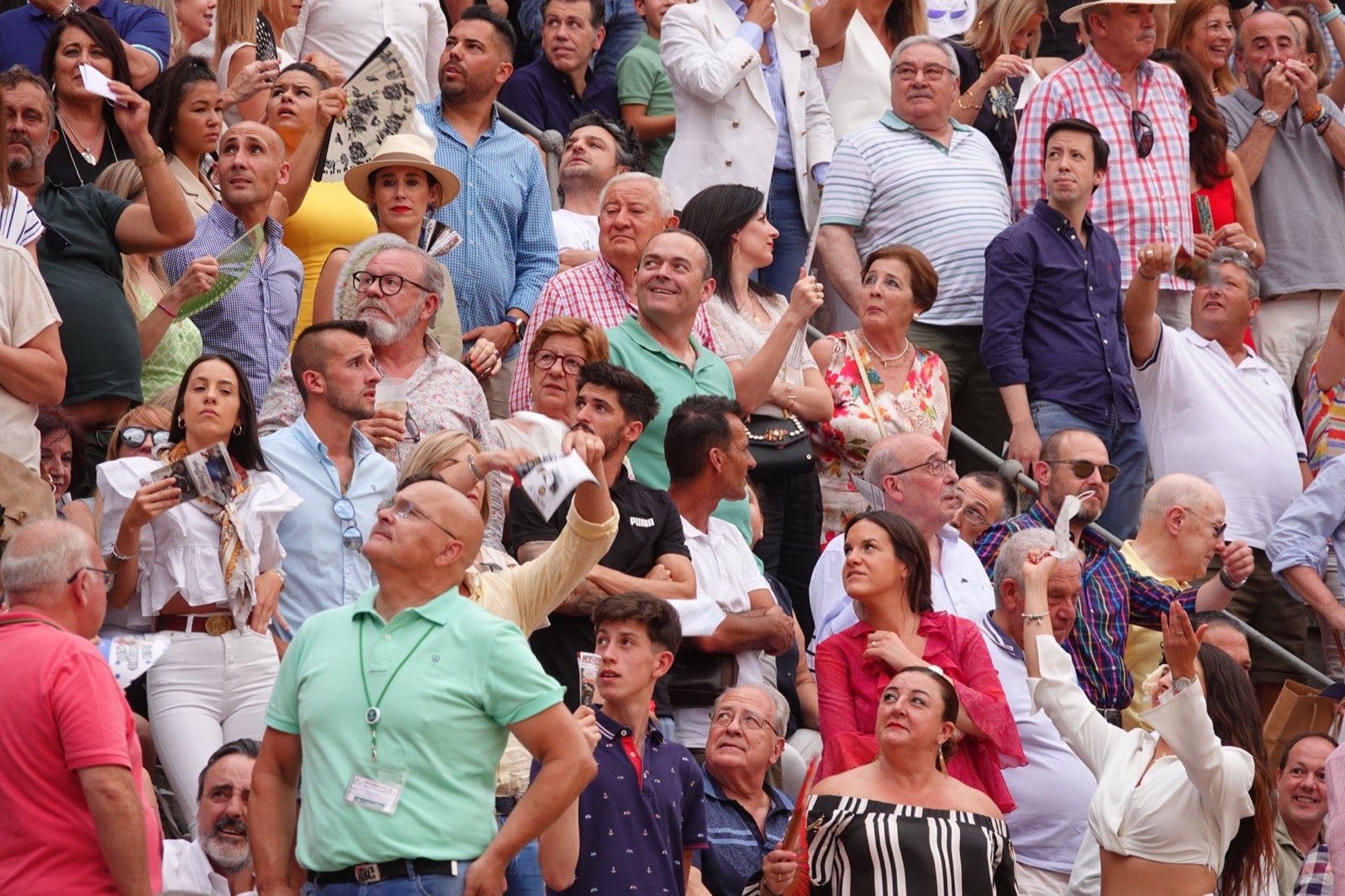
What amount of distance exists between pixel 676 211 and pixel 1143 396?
2.30 meters

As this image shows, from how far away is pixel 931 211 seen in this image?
31.9ft

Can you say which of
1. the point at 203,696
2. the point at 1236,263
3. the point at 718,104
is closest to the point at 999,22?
the point at 718,104

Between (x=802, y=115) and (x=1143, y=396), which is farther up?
(x=802, y=115)

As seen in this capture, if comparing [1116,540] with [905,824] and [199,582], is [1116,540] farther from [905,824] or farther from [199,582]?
[199,582]

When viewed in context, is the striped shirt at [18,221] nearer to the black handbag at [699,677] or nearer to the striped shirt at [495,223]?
the striped shirt at [495,223]

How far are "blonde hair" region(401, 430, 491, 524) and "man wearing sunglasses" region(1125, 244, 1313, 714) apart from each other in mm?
4177

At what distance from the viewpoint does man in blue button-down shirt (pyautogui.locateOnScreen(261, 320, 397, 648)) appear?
6.52m

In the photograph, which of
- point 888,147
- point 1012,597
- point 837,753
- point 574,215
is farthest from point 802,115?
point 837,753

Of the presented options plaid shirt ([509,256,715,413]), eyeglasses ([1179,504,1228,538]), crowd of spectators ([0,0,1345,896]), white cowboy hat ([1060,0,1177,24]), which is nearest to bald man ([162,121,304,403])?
crowd of spectators ([0,0,1345,896])

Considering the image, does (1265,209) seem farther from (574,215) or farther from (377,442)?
(377,442)

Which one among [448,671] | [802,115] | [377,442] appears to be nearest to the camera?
[448,671]

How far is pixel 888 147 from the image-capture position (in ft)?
32.2

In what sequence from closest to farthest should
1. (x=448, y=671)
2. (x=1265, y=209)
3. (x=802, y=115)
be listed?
(x=448, y=671) < (x=802, y=115) < (x=1265, y=209)

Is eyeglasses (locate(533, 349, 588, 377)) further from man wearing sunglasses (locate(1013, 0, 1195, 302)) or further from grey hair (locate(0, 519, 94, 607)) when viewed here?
man wearing sunglasses (locate(1013, 0, 1195, 302))
